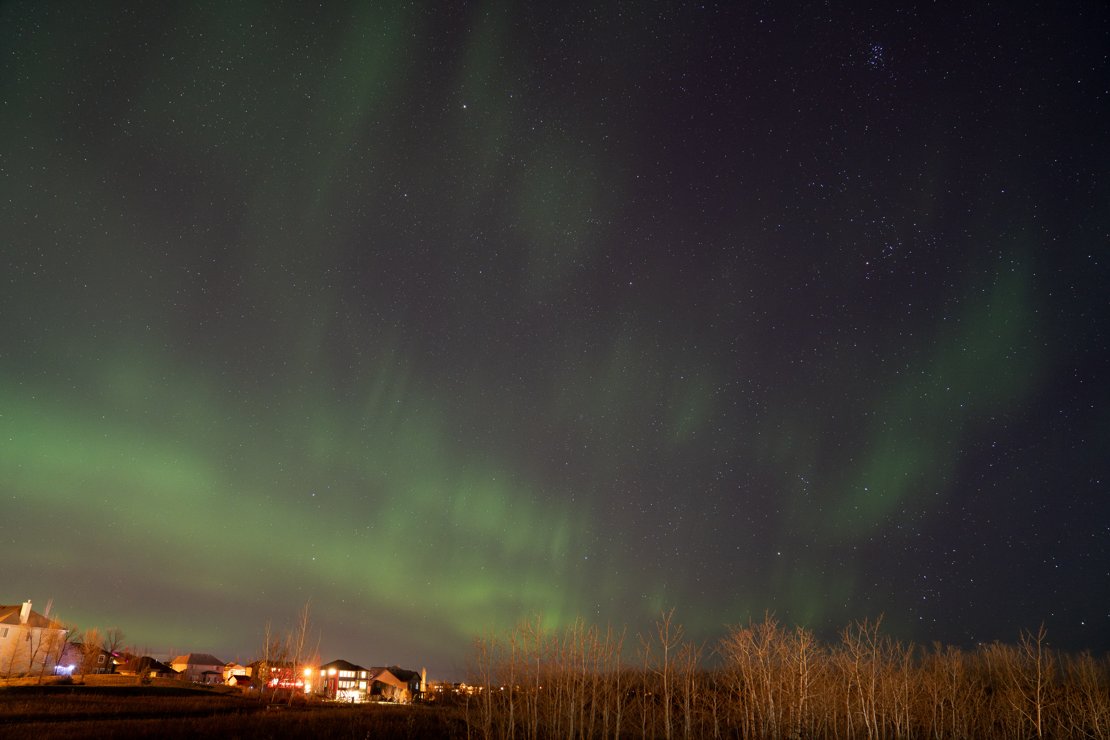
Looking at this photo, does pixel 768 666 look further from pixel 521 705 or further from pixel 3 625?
pixel 3 625

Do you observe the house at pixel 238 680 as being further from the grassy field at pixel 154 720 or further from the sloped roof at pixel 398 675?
the grassy field at pixel 154 720

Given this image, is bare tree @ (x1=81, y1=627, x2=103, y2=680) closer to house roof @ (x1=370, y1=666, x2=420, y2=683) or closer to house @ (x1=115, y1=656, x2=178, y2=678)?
house @ (x1=115, y1=656, x2=178, y2=678)

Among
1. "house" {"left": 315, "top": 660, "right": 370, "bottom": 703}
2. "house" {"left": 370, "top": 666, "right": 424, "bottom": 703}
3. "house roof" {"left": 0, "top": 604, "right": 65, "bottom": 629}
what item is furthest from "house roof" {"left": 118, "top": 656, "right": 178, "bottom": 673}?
"house" {"left": 370, "top": 666, "right": 424, "bottom": 703}

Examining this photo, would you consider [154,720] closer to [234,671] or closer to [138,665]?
[138,665]

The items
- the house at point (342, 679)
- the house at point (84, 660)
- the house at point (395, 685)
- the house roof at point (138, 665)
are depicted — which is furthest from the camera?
the house at point (342, 679)

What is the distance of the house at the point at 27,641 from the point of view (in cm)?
7625

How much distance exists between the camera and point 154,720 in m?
38.2

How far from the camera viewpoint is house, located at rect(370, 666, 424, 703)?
381 feet

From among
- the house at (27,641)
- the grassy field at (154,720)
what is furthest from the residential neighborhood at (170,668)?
the grassy field at (154,720)

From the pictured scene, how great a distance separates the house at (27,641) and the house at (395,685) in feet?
151

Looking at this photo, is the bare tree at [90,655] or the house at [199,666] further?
the house at [199,666]

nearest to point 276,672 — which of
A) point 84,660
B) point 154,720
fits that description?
point 84,660

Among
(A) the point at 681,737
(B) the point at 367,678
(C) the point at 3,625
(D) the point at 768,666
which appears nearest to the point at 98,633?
(C) the point at 3,625

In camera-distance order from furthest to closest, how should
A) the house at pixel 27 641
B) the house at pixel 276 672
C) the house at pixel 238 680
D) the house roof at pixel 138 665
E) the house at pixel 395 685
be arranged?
the house at pixel 395 685 → the house at pixel 238 680 → the house roof at pixel 138 665 → the house at pixel 276 672 → the house at pixel 27 641
